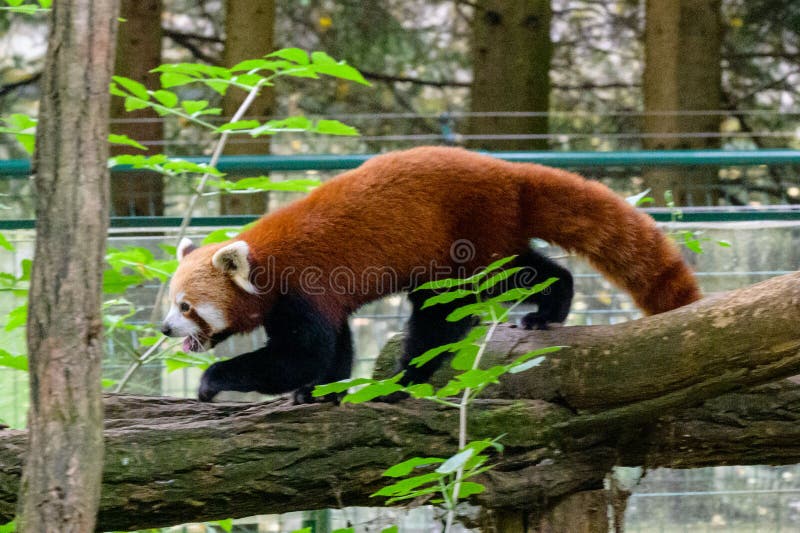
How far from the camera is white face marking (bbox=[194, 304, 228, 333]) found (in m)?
2.85

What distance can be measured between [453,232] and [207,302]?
0.76 meters

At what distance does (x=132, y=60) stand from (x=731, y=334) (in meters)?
3.72

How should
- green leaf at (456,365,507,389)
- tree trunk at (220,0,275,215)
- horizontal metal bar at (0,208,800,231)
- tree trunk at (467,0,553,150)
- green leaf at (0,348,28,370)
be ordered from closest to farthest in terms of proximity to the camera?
green leaf at (456,365,507,389), green leaf at (0,348,28,370), horizontal metal bar at (0,208,800,231), tree trunk at (220,0,275,215), tree trunk at (467,0,553,150)

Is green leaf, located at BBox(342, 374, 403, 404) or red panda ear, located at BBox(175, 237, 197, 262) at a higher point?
red panda ear, located at BBox(175, 237, 197, 262)

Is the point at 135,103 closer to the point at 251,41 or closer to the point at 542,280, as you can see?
the point at 542,280

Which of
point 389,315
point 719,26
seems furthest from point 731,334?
point 719,26

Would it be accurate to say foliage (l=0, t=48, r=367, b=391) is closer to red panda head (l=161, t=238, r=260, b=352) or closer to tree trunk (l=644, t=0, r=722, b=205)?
red panda head (l=161, t=238, r=260, b=352)

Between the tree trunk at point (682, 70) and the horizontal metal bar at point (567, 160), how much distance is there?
4.26ft

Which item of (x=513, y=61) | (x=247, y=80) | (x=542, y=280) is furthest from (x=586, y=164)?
(x=513, y=61)

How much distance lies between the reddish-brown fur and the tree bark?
0.98 ft

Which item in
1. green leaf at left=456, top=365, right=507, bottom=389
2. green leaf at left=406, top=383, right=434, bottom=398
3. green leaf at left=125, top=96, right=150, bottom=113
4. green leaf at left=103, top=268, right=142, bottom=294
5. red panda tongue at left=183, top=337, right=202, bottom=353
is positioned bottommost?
green leaf at left=406, top=383, right=434, bottom=398

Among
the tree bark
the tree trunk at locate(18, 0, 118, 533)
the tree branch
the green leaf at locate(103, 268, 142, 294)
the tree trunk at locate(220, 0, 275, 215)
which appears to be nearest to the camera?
the tree trunk at locate(18, 0, 118, 533)

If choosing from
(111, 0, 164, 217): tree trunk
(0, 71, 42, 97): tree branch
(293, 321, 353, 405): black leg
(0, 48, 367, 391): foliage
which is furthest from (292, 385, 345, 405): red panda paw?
(0, 71, 42, 97): tree branch

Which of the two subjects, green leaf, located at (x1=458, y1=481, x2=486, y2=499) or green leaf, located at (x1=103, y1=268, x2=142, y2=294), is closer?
green leaf, located at (x1=458, y1=481, x2=486, y2=499)
